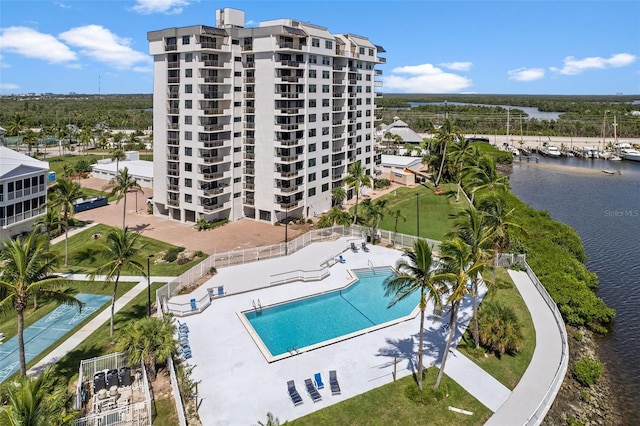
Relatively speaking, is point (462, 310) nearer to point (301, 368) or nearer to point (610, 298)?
point (301, 368)

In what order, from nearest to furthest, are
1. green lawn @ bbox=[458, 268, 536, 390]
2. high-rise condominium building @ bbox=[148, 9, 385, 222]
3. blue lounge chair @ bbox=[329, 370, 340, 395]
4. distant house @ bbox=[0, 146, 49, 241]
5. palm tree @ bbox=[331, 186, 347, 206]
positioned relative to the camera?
blue lounge chair @ bbox=[329, 370, 340, 395], green lawn @ bbox=[458, 268, 536, 390], distant house @ bbox=[0, 146, 49, 241], high-rise condominium building @ bbox=[148, 9, 385, 222], palm tree @ bbox=[331, 186, 347, 206]

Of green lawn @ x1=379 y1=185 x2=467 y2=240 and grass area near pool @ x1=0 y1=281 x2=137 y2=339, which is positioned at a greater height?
green lawn @ x1=379 y1=185 x2=467 y2=240

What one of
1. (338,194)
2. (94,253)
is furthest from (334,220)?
(94,253)

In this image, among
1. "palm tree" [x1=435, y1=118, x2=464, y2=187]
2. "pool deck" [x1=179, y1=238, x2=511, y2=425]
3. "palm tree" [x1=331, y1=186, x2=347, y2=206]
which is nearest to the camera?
"pool deck" [x1=179, y1=238, x2=511, y2=425]

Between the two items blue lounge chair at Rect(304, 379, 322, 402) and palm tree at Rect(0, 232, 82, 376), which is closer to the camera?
palm tree at Rect(0, 232, 82, 376)

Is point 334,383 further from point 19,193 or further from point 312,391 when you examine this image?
point 19,193

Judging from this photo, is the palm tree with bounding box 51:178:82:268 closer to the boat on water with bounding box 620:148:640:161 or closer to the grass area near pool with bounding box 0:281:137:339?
the grass area near pool with bounding box 0:281:137:339

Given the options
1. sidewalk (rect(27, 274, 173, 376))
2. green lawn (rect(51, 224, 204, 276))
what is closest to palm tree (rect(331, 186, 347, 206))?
green lawn (rect(51, 224, 204, 276))
